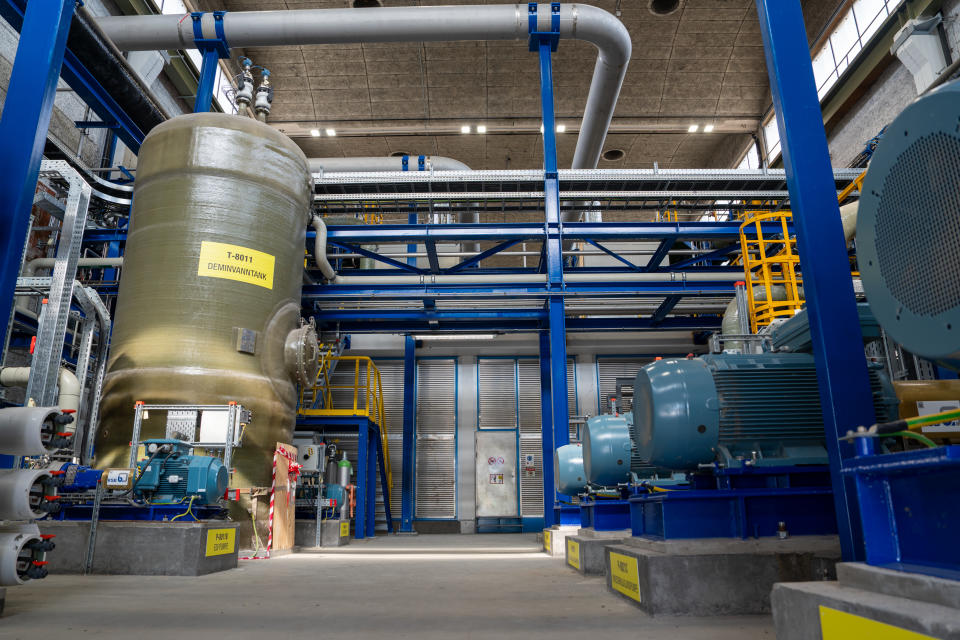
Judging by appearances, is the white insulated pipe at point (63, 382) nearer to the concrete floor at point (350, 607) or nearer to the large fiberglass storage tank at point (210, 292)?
the large fiberglass storage tank at point (210, 292)

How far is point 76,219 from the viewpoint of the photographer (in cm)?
786

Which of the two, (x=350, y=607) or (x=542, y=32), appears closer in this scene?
(x=350, y=607)

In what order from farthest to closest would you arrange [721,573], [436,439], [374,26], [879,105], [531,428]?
[531,428]
[436,439]
[879,105]
[374,26]
[721,573]

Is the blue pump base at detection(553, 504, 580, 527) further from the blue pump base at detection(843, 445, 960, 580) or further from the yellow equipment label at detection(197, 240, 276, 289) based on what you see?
the blue pump base at detection(843, 445, 960, 580)

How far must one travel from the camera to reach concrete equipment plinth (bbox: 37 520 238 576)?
6129 millimetres

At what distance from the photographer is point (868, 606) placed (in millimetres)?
2006

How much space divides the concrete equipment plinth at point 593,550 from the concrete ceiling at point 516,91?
40.9ft

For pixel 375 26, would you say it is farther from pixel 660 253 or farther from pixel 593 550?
pixel 593 550

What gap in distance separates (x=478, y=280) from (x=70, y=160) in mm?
7767

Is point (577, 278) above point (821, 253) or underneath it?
above

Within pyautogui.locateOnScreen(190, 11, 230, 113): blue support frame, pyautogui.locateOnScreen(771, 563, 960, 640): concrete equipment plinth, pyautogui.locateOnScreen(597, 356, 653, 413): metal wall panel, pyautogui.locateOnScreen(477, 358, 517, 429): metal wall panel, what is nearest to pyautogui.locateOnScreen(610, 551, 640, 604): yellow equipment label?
pyautogui.locateOnScreen(771, 563, 960, 640): concrete equipment plinth

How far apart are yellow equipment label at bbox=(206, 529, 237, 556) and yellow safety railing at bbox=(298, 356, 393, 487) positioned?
5.03m

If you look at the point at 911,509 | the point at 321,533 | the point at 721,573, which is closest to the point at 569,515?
the point at 321,533

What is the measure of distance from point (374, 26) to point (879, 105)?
10.3m
